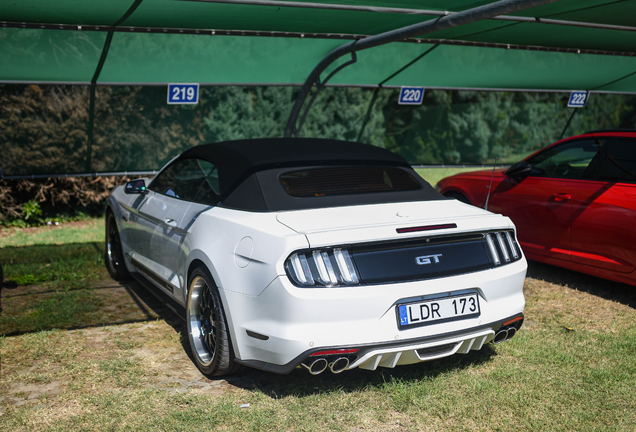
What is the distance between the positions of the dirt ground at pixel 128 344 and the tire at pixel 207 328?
128mm

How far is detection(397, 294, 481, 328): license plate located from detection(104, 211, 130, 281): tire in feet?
13.1

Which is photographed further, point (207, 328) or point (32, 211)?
point (32, 211)

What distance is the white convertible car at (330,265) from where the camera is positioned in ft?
10.6

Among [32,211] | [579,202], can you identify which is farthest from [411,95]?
[32,211]

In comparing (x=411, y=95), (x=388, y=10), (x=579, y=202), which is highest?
(x=388, y=10)

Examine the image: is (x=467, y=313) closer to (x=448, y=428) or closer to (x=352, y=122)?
(x=448, y=428)

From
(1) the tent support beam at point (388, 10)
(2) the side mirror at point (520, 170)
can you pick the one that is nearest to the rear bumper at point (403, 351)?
(2) the side mirror at point (520, 170)

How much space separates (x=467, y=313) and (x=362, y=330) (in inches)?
28.5

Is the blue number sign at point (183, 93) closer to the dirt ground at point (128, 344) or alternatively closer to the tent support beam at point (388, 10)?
the tent support beam at point (388, 10)

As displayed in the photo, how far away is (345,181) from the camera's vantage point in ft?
14.1

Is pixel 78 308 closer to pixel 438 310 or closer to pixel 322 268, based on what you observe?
pixel 322 268

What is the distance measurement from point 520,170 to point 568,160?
514 millimetres

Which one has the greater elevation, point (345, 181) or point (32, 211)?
point (345, 181)

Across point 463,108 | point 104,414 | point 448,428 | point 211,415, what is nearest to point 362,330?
point 448,428
